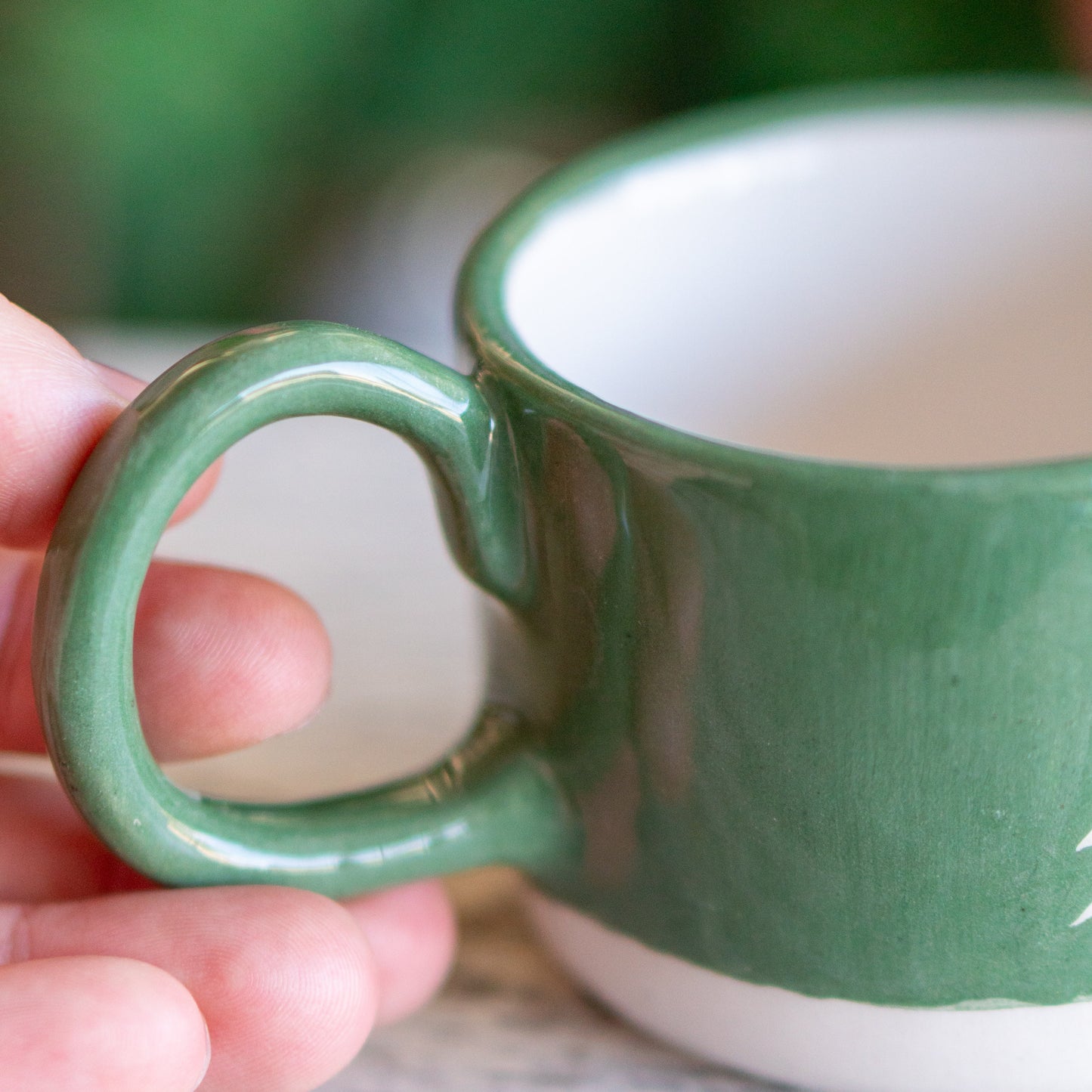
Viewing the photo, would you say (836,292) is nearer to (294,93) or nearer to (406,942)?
(406,942)

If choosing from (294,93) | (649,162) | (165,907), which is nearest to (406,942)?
(165,907)

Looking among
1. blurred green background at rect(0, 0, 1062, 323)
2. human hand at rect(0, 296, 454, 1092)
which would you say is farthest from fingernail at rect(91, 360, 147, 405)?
blurred green background at rect(0, 0, 1062, 323)

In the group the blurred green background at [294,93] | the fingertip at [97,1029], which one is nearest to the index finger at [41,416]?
the fingertip at [97,1029]

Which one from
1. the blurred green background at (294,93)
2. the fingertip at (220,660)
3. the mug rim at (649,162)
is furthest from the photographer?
the blurred green background at (294,93)

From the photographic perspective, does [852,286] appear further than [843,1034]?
Yes

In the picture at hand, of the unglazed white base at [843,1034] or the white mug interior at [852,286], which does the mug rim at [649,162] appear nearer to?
the white mug interior at [852,286]

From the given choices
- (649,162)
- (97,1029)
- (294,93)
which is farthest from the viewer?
(294,93)

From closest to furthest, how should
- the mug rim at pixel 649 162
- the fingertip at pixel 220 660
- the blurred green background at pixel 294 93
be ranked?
1. the mug rim at pixel 649 162
2. the fingertip at pixel 220 660
3. the blurred green background at pixel 294 93

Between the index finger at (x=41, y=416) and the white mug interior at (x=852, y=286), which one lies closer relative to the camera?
Answer: the index finger at (x=41, y=416)

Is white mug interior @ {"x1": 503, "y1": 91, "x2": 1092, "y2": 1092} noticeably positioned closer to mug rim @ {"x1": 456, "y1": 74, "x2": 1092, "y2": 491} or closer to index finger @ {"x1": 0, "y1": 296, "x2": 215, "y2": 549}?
mug rim @ {"x1": 456, "y1": 74, "x2": 1092, "y2": 491}
